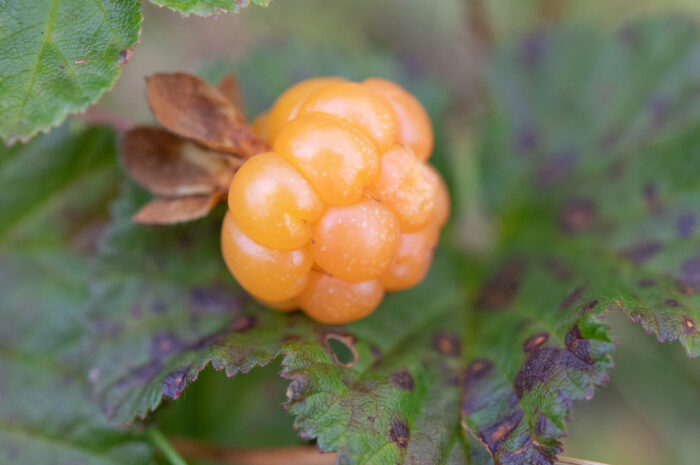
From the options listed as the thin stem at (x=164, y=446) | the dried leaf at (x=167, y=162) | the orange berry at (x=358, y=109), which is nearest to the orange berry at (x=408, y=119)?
the orange berry at (x=358, y=109)

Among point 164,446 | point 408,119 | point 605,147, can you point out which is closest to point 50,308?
point 164,446

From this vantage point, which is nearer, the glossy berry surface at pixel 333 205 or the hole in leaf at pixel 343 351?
the glossy berry surface at pixel 333 205

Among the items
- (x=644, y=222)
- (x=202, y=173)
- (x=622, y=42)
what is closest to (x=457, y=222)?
(x=644, y=222)

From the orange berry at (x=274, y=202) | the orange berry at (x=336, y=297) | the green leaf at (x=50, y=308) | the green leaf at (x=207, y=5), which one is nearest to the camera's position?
the orange berry at (x=274, y=202)

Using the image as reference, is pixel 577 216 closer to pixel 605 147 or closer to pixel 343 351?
pixel 605 147

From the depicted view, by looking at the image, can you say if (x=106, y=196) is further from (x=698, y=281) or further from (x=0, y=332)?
(x=698, y=281)

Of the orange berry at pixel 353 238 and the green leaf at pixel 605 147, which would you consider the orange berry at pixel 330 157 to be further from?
the green leaf at pixel 605 147
